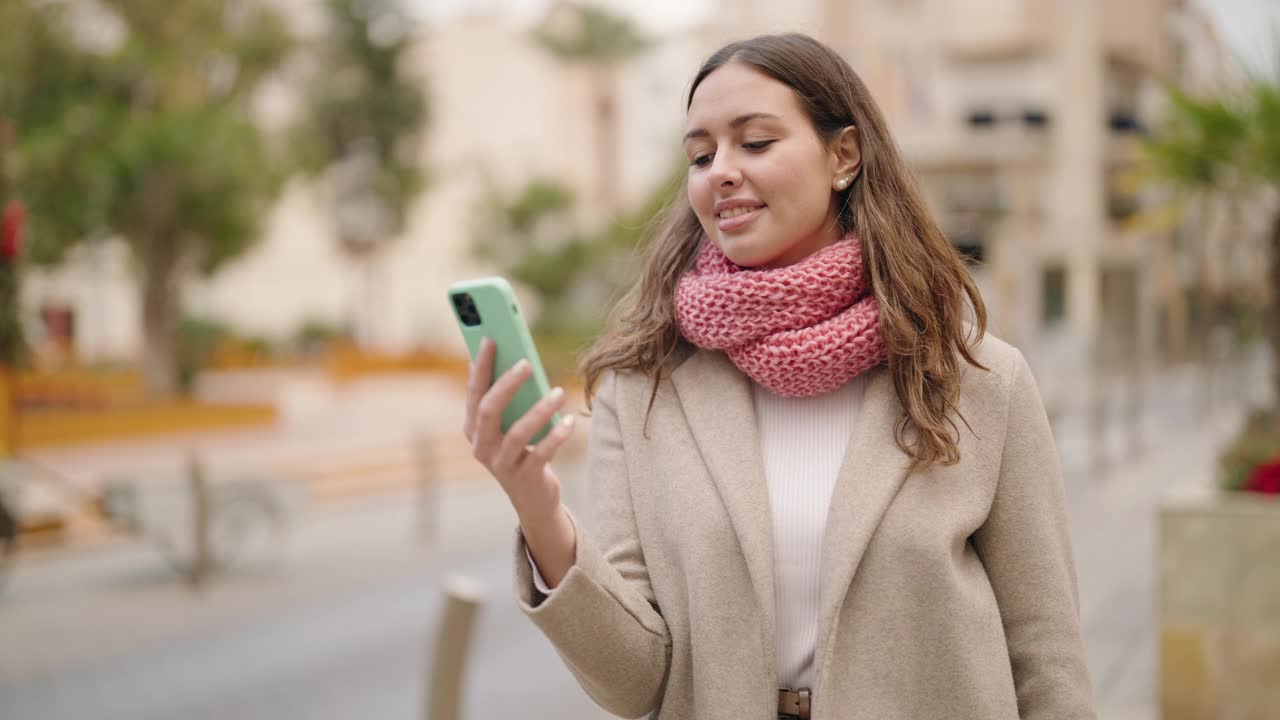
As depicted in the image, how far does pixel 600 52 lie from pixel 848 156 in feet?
157

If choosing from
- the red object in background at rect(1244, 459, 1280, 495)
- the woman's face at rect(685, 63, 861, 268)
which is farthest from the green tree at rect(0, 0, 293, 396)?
the woman's face at rect(685, 63, 861, 268)

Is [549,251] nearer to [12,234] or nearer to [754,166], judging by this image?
[12,234]

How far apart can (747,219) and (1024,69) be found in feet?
147

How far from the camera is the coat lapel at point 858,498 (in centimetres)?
189

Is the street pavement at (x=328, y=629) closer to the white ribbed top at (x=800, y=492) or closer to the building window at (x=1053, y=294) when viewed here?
the white ribbed top at (x=800, y=492)

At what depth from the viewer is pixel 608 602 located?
1863mm

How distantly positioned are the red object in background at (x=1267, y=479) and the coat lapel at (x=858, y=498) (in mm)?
3920

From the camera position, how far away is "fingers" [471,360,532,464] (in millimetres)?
1628

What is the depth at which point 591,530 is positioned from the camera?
6.81ft

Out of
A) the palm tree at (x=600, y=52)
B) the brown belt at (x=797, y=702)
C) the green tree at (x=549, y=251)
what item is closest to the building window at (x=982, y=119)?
the green tree at (x=549, y=251)

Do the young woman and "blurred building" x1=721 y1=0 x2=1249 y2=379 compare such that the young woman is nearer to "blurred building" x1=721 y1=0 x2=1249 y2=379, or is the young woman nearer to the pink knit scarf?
the pink knit scarf

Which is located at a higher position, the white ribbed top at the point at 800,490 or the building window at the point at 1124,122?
the white ribbed top at the point at 800,490

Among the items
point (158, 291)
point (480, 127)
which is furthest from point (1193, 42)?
point (158, 291)

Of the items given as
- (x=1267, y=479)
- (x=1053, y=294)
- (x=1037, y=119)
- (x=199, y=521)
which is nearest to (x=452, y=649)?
(x=1267, y=479)
